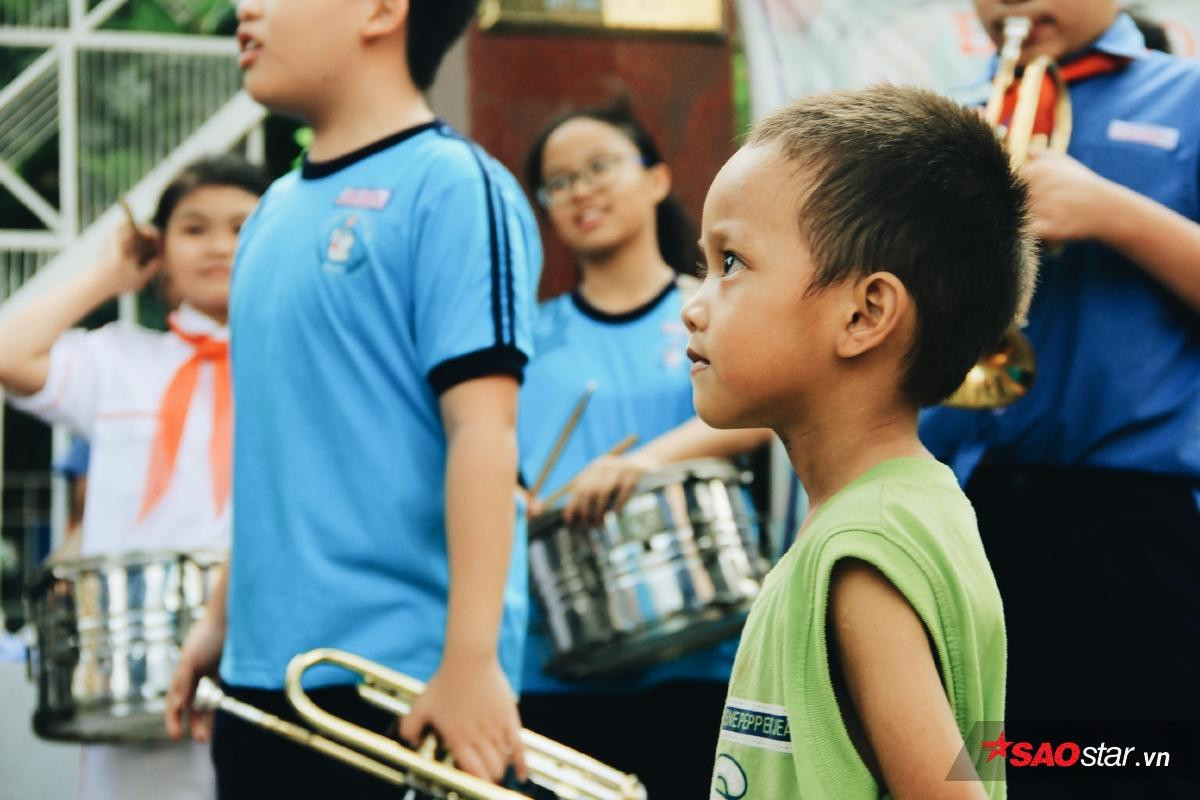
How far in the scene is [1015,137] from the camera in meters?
2.70

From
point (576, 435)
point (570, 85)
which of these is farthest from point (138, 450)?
point (570, 85)

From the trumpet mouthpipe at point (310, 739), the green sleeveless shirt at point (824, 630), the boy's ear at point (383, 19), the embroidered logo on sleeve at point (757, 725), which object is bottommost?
the trumpet mouthpipe at point (310, 739)

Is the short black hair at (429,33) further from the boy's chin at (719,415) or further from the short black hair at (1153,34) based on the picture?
the short black hair at (1153,34)

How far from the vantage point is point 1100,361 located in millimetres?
2646

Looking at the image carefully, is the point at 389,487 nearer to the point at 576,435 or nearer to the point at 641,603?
the point at 641,603

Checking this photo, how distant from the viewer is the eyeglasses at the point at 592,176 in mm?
4270

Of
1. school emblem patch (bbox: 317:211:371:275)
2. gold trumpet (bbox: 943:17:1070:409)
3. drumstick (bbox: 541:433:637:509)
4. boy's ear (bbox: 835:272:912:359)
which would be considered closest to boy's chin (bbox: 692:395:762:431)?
boy's ear (bbox: 835:272:912:359)

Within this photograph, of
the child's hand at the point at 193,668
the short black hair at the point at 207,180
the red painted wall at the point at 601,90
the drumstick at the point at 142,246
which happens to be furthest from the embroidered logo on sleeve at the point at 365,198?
the red painted wall at the point at 601,90

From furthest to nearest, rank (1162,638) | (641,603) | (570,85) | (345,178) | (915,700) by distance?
1. (570,85)
2. (641,603)
3. (345,178)
4. (1162,638)
5. (915,700)

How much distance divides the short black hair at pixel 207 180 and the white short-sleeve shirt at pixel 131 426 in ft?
0.97

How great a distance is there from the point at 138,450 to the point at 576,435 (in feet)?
3.39

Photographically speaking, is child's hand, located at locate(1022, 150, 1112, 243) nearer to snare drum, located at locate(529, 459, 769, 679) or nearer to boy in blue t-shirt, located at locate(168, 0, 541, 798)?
boy in blue t-shirt, located at locate(168, 0, 541, 798)

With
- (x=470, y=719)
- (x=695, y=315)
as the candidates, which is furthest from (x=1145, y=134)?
(x=470, y=719)

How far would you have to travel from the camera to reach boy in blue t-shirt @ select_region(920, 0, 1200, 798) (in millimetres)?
2539
